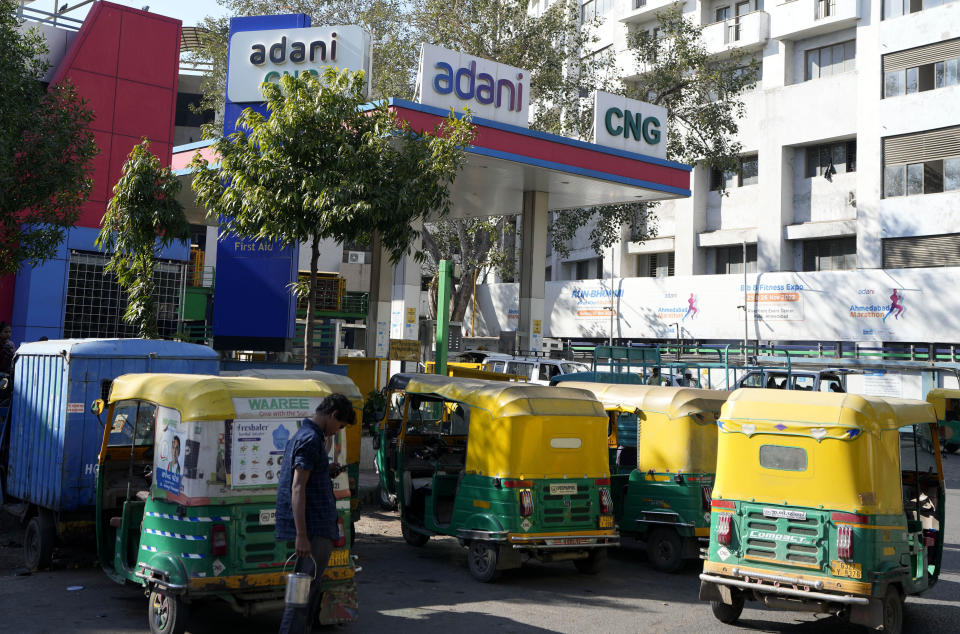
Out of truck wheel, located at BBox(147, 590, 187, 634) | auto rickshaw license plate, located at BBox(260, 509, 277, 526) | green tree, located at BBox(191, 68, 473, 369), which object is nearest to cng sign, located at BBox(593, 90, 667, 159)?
green tree, located at BBox(191, 68, 473, 369)

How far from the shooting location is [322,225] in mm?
11734

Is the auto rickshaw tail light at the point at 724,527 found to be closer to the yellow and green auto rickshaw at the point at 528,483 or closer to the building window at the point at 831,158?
the yellow and green auto rickshaw at the point at 528,483

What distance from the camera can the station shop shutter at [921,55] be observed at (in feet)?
99.8

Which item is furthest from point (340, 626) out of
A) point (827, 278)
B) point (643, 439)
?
point (827, 278)

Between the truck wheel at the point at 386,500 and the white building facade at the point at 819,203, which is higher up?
the white building facade at the point at 819,203

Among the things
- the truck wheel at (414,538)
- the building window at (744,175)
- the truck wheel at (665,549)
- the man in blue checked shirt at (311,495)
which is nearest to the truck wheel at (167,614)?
the man in blue checked shirt at (311,495)

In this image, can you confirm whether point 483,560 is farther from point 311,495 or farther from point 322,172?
point 322,172

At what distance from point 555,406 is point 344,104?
5347mm

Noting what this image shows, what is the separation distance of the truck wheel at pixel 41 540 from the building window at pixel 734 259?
32292mm

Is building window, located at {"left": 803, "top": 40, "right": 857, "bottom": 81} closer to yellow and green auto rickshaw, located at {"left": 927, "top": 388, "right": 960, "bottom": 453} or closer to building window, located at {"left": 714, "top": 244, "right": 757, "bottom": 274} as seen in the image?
building window, located at {"left": 714, "top": 244, "right": 757, "bottom": 274}

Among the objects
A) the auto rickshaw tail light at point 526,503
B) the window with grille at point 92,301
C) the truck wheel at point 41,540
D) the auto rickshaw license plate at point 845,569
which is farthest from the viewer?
the window with grille at point 92,301

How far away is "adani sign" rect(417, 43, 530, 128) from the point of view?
1716 centimetres

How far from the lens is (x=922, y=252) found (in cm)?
3108

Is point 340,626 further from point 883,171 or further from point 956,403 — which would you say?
point 883,171
